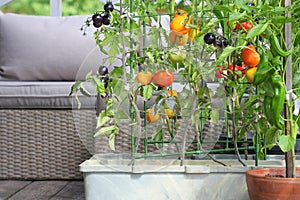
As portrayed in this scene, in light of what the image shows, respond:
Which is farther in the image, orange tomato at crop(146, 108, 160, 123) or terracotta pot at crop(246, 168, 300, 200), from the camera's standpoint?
orange tomato at crop(146, 108, 160, 123)

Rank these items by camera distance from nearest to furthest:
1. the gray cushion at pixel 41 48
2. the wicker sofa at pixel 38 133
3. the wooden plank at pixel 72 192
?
the wooden plank at pixel 72 192 < the wicker sofa at pixel 38 133 < the gray cushion at pixel 41 48

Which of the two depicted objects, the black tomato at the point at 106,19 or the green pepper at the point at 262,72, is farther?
the black tomato at the point at 106,19

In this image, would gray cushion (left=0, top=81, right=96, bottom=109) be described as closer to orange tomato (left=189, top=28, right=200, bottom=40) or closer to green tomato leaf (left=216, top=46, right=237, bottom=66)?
orange tomato (left=189, top=28, right=200, bottom=40)

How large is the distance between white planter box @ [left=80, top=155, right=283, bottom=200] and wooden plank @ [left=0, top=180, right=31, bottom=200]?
1.79 ft

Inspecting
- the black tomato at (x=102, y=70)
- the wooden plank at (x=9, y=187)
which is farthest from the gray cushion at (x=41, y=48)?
the black tomato at (x=102, y=70)

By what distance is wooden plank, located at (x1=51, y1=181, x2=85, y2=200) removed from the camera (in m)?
1.76

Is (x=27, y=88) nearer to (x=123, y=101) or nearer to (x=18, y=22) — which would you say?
(x=18, y=22)

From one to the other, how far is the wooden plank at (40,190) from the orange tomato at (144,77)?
0.66 metres

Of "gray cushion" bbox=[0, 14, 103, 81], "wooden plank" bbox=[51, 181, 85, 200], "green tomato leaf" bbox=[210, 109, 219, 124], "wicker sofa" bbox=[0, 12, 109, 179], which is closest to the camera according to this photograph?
"green tomato leaf" bbox=[210, 109, 219, 124]

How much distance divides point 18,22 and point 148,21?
1.31 meters

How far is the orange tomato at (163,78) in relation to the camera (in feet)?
4.39

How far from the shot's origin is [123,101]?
1372 mm

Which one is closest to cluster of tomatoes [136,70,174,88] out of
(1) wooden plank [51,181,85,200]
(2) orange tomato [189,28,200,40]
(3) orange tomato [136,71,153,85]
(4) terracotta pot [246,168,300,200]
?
(3) orange tomato [136,71,153,85]

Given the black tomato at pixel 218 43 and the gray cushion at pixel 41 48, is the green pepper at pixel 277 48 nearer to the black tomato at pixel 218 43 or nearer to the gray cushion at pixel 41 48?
the black tomato at pixel 218 43
